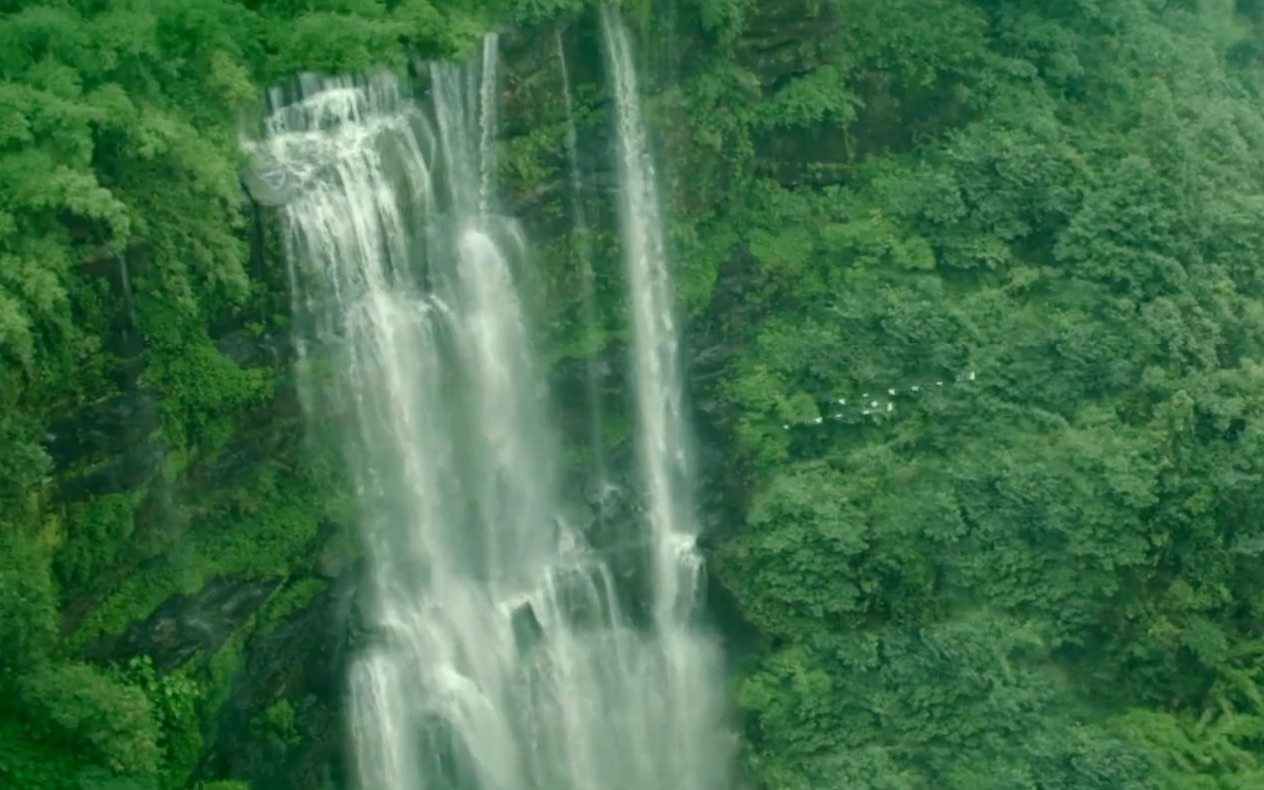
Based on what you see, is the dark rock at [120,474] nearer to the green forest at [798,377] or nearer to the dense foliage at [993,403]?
the green forest at [798,377]

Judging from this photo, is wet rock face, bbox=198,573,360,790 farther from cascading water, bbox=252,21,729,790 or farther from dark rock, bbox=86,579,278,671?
dark rock, bbox=86,579,278,671

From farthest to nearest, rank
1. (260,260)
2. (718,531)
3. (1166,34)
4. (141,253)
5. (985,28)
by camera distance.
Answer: (1166,34), (985,28), (718,531), (260,260), (141,253)

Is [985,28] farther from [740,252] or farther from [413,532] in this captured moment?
[413,532]

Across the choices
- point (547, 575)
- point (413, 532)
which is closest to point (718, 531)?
point (547, 575)

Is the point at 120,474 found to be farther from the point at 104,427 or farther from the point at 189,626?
the point at 189,626

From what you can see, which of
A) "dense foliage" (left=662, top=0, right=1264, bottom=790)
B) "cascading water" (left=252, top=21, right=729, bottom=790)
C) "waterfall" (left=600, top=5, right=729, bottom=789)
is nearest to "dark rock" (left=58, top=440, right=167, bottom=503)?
"cascading water" (left=252, top=21, right=729, bottom=790)

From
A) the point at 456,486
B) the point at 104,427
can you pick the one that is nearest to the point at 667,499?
the point at 456,486

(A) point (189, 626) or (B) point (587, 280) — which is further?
(B) point (587, 280)
